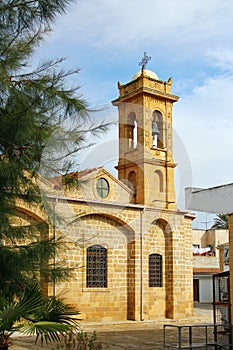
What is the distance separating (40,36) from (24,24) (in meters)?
0.31

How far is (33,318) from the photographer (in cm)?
592

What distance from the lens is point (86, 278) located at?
53.9 feet

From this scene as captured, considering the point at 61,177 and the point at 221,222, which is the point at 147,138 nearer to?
the point at 61,177

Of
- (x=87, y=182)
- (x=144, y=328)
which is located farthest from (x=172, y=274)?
(x=87, y=182)

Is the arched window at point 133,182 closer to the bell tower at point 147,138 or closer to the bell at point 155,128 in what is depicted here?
the bell tower at point 147,138

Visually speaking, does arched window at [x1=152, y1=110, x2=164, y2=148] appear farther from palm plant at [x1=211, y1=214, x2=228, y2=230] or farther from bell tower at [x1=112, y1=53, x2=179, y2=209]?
palm plant at [x1=211, y1=214, x2=228, y2=230]

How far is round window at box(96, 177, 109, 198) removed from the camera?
57.7 feet

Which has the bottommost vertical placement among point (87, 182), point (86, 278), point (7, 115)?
point (86, 278)

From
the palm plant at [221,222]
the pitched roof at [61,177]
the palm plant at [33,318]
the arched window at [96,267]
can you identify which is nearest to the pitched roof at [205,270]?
the palm plant at [221,222]

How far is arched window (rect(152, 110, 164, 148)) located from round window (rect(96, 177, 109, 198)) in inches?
123

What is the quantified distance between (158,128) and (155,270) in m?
5.75

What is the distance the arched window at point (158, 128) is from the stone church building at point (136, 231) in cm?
4

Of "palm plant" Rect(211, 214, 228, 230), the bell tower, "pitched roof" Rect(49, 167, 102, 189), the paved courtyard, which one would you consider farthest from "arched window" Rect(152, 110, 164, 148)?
"palm plant" Rect(211, 214, 228, 230)

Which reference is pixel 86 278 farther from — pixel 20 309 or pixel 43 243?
pixel 20 309
